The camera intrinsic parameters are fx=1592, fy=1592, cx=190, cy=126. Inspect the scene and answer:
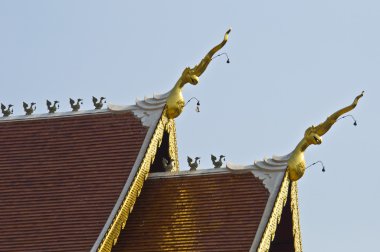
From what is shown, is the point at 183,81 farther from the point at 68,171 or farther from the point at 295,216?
the point at 295,216

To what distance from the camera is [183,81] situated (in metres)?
21.4

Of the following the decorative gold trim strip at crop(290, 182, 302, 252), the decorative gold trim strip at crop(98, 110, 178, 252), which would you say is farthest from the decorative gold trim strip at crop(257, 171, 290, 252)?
the decorative gold trim strip at crop(98, 110, 178, 252)

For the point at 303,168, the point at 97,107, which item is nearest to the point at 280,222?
the point at 303,168

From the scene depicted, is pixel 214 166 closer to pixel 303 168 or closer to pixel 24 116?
pixel 303 168

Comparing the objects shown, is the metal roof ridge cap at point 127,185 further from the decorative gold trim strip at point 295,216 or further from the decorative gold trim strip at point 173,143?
the decorative gold trim strip at point 295,216

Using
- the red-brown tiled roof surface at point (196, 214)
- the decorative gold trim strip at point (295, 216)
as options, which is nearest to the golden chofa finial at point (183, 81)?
the red-brown tiled roof surface at point (196, 214)

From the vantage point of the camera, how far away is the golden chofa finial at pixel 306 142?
67.0 ft

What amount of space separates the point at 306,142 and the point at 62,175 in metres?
3.21

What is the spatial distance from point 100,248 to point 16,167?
8.09ft

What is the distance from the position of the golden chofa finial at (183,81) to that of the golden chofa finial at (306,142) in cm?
174

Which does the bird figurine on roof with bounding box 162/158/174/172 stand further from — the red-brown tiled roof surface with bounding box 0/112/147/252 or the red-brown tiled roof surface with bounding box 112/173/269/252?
the red-brown tiled roof surface with bounding box 0/112/147/252

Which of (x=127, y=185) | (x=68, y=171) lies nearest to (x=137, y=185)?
(x=127, y=185)

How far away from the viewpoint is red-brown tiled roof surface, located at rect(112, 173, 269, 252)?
1980 cm

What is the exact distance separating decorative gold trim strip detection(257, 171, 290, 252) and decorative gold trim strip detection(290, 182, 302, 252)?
38 cm
